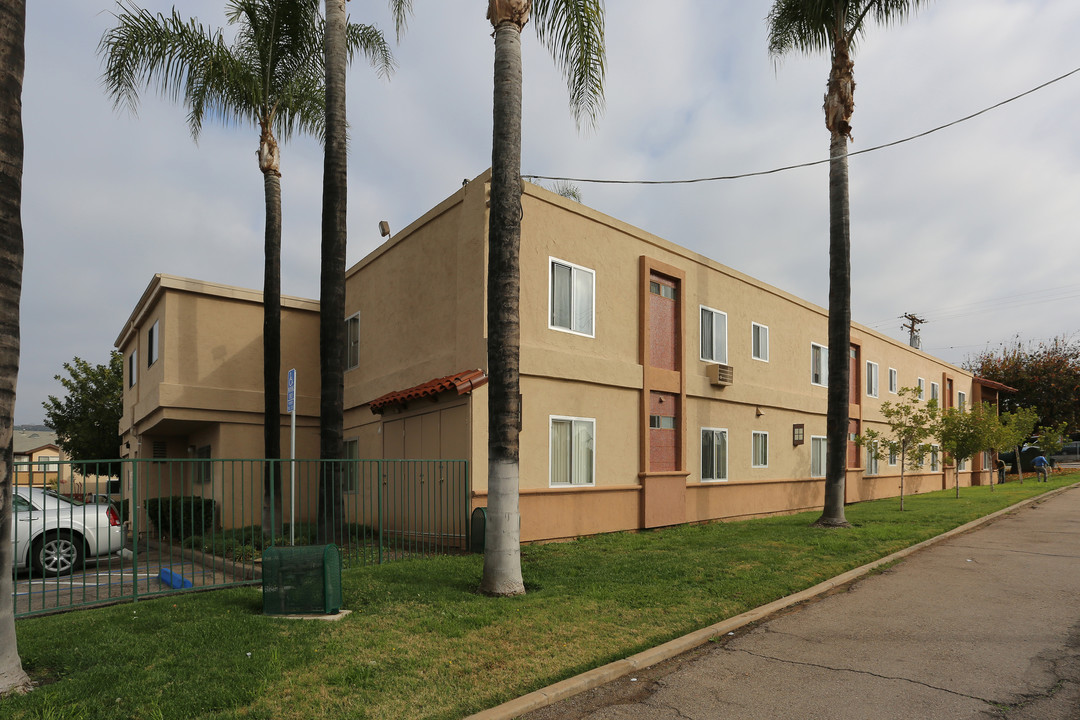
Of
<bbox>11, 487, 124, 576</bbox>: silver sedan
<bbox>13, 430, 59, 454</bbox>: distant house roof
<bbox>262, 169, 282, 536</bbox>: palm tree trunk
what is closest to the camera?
<bbox>11, 487, 124, 576</bbox>: silver sedan

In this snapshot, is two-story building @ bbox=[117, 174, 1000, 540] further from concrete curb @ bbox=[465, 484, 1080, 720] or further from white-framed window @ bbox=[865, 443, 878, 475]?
concrete curb @ bbox=[465, 484, 1080, 720]

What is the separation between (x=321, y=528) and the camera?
11242 mm

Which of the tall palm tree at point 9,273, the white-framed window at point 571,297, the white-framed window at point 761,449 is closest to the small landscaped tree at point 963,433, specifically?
the white-framed window at point 761,449

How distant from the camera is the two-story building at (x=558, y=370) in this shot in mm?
13281

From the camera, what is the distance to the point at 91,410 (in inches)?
1420

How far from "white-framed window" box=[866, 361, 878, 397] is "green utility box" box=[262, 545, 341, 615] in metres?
23.3

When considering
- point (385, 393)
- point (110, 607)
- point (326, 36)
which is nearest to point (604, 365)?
point (385, 393)

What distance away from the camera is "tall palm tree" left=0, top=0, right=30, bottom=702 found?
17.1 feet

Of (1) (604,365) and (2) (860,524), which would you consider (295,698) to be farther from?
(2) (860,524)

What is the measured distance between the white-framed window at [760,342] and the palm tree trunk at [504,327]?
39.2ft

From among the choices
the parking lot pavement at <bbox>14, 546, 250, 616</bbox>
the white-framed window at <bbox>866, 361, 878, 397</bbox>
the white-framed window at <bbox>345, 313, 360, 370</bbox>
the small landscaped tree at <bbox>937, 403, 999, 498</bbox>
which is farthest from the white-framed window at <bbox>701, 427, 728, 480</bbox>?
the white-framed window at <bbox>866, 361, 878, 397</bbox>

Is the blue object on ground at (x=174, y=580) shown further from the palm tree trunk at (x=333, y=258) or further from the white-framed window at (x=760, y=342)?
the white-framed window at (x=760, y=342)

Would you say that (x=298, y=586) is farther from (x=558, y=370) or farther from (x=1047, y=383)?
(x=1047, y=383)

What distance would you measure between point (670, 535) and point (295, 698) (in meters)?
10.1
